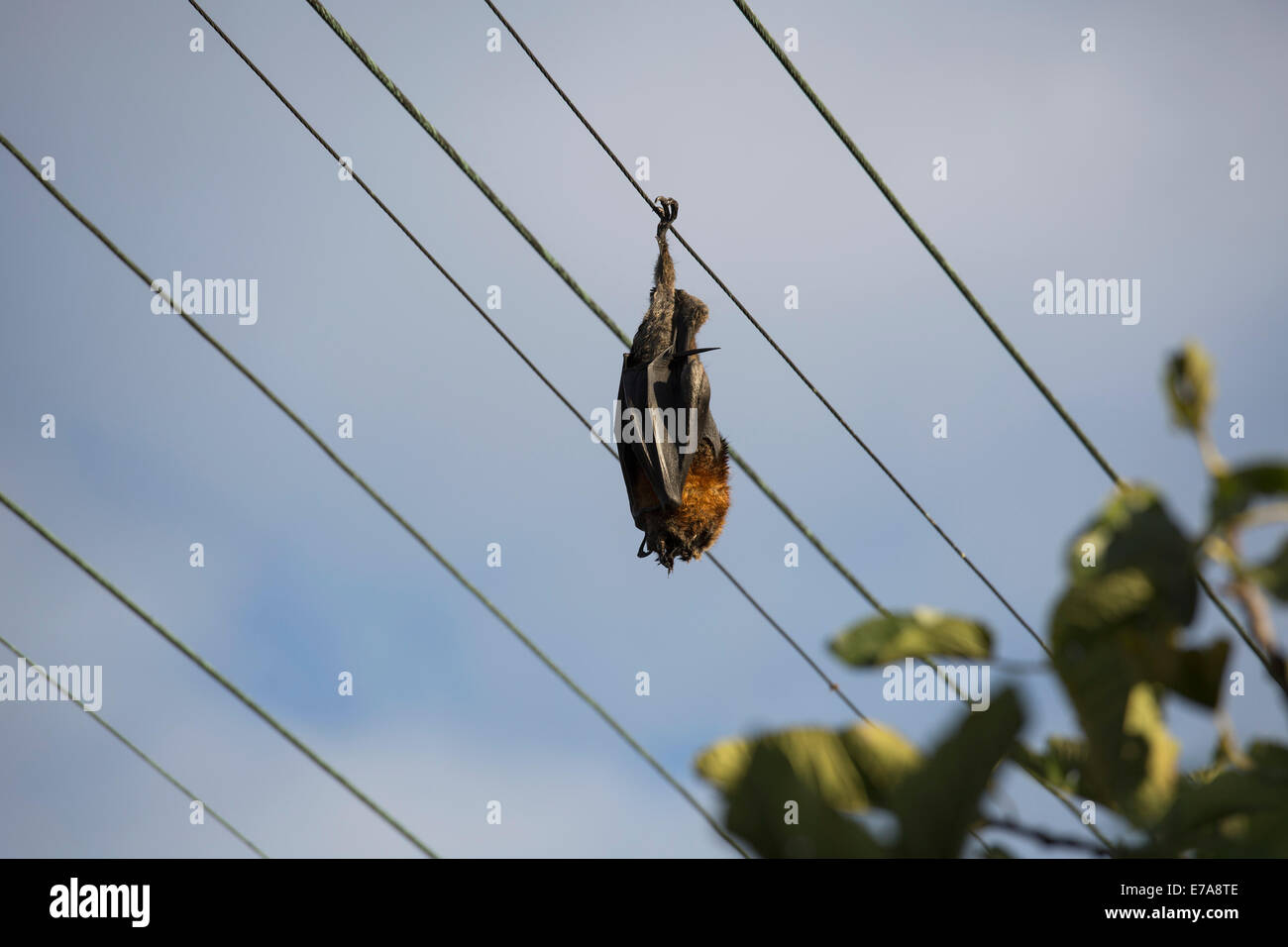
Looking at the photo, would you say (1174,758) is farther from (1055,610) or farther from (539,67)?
(539,67)

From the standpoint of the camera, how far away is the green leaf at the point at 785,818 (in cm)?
145

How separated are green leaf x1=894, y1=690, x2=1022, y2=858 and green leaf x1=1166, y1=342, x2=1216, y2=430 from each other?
1.77ft

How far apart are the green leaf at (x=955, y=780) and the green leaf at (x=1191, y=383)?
1.77 feet

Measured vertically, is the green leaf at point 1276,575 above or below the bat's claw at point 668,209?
below

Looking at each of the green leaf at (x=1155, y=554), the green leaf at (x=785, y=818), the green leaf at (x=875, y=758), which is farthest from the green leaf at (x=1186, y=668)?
the green leaf at (x=785, y=818)

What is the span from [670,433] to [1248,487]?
627 centimetres

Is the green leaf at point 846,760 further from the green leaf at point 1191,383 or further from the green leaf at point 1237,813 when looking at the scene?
the green leaf at point 1191,383

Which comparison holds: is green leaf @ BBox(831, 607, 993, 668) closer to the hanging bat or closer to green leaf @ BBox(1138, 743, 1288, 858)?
green leaf @ BBox(1138, 743, 1288, 858)
